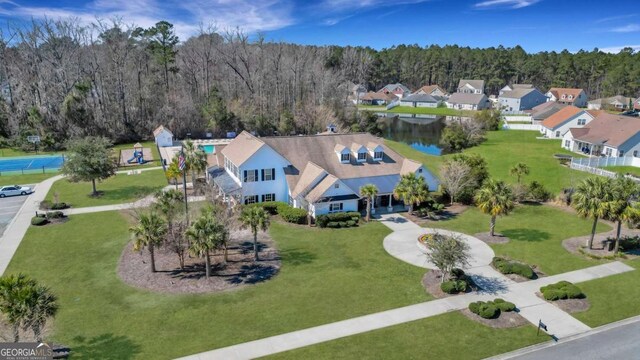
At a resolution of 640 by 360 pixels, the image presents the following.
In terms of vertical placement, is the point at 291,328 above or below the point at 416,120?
below

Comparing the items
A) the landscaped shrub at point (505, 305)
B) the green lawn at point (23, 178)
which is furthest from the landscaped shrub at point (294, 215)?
the green lawn at point (23, 178)

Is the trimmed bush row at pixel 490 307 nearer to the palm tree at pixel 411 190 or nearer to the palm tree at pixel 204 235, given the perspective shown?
the palm tree at pixel 411 190

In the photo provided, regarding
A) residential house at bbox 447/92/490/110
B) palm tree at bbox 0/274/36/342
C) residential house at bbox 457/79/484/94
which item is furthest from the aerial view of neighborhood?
residential house at bbox 457/79/484/94

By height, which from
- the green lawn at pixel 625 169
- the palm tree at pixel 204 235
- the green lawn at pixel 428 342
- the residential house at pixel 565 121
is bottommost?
the green lawn at pixel 428 342

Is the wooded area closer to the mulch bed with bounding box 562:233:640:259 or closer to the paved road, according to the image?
the mulch bed with bounding box 562:233:640:259

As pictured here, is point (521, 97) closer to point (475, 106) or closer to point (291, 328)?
point (475, 106)

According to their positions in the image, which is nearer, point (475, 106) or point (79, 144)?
point (79, 144)

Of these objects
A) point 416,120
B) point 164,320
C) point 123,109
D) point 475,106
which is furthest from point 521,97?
point 164,320
